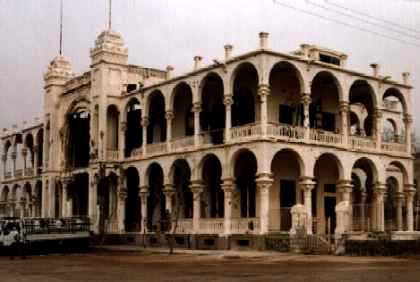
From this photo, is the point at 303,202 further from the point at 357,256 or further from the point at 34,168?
the point at 34,168

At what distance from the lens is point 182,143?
33.8 meters

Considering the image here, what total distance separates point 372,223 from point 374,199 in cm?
321

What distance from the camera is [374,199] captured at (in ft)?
110

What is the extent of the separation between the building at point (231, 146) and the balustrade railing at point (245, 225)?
5 centimetres

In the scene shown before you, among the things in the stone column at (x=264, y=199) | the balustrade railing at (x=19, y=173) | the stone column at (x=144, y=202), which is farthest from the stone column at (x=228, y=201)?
the balustrade railing at (x=19, y=173)

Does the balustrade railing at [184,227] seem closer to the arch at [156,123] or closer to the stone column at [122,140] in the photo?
the stone column at [122,140]

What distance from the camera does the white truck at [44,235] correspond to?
95.8ft

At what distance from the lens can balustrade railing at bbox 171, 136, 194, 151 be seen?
109 ft

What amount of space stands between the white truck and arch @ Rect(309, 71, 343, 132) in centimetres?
1262

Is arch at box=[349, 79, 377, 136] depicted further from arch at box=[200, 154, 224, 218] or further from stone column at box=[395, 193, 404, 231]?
arch at box=[200, 154, 224, 218]

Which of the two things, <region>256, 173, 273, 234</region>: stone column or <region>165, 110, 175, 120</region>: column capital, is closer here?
<region>256, 173, 273, 234</region>: stone column

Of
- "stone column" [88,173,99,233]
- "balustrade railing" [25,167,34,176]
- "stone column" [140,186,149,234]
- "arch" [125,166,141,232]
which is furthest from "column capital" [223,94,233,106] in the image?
"balustrade railing" [25,167,34,176]

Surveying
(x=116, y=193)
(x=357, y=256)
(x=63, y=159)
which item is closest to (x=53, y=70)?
(x=63, y=159)

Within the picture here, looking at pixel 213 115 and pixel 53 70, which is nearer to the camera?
pixel 213 115
